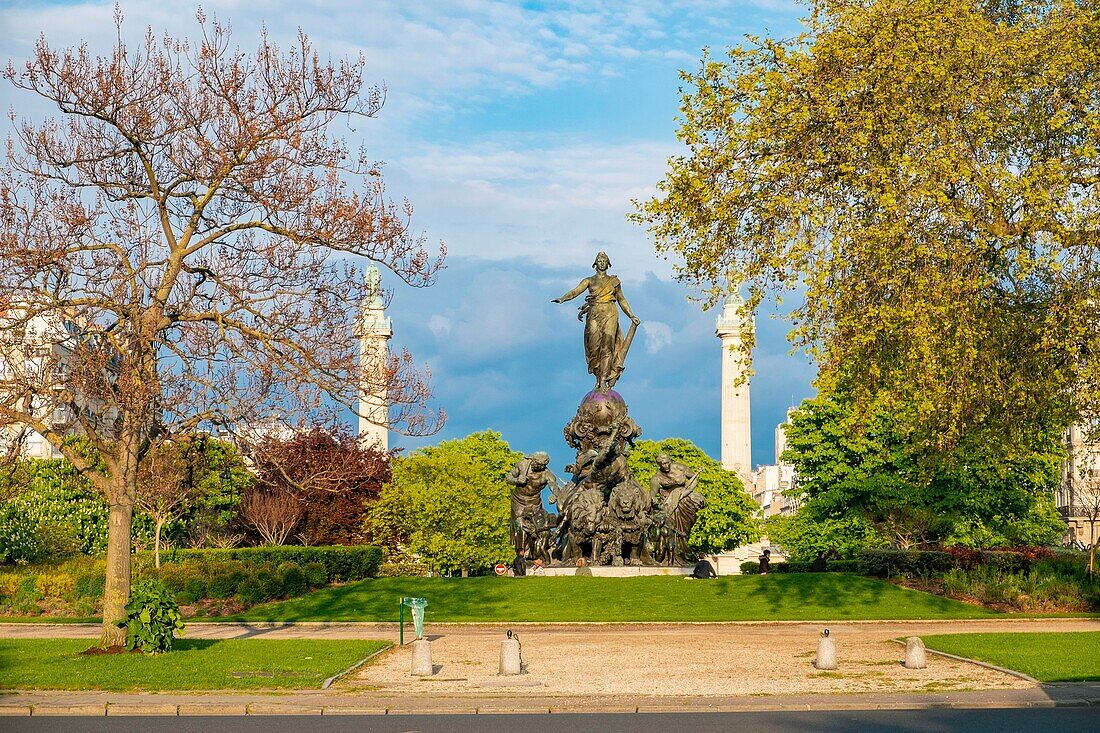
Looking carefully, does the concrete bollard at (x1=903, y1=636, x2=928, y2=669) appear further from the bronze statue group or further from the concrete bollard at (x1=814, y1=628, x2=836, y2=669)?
the bronze statue group

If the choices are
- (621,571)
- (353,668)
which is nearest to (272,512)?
(621,571)

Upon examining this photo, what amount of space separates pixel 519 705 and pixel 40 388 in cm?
929

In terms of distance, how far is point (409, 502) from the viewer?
64.8 metres

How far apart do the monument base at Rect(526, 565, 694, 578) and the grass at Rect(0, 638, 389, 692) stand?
12.9 m

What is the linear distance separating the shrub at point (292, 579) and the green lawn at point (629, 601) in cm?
48

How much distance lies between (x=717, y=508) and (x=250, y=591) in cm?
5030

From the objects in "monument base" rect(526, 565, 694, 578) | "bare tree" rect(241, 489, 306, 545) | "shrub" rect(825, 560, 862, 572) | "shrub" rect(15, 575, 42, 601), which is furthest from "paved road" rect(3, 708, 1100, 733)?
"bare tree" rect(241, 489, 306, 545)

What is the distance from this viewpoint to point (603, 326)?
40.6 meters

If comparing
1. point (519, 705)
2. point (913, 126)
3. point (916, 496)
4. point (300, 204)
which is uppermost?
point (913, 126)

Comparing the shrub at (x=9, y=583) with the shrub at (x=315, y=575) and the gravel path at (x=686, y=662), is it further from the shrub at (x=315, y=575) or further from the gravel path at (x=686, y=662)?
the gravel path at (x=686, y=662)

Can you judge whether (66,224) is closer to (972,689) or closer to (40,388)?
(40,388)

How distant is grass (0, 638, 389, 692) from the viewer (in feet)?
61.1

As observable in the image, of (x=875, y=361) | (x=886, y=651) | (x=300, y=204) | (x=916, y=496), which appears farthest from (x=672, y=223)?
(x=916, y=496)

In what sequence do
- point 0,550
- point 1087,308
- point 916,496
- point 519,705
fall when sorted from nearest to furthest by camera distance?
point 519,705
point 1087,308
point 0,550
point 916,496
